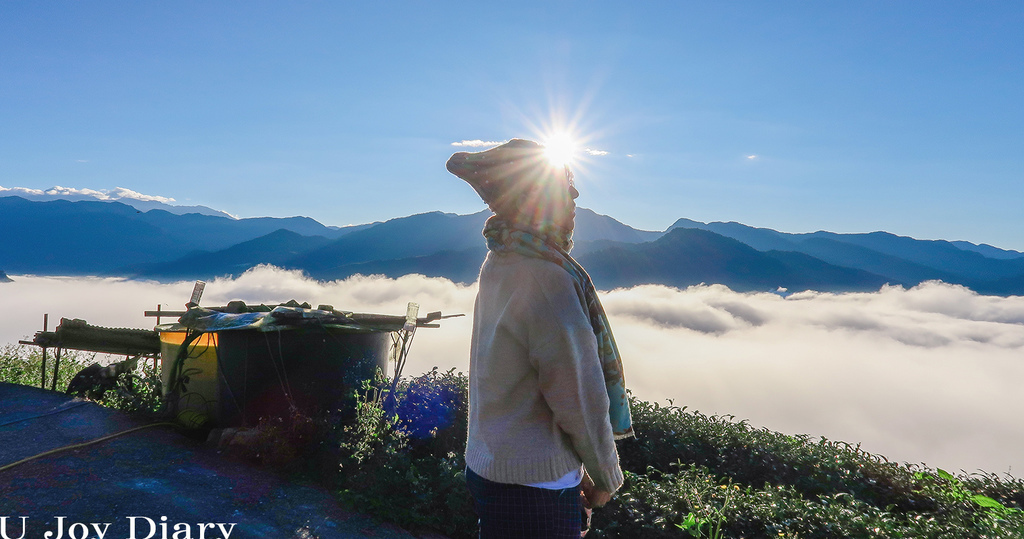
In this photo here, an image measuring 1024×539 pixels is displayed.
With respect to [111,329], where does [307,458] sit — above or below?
below

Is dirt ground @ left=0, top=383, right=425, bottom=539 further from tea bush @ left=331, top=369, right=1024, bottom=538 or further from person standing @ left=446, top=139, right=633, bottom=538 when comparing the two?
person standing @ left=446, top=139, right=633, bottom=538

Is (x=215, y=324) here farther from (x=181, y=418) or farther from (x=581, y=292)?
(x=581, y=292)

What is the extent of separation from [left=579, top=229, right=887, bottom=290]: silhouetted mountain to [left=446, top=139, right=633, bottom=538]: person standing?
7322 cm

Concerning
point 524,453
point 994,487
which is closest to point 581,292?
point 524,453

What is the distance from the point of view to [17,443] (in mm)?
6848

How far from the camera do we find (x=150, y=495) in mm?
5262

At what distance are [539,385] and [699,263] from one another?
8461 centimetres

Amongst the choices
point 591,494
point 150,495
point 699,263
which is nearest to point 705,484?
point 591,494

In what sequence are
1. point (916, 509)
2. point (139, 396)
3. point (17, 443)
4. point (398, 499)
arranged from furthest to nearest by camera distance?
point (139, 396)
point (17, 443)
point (916, 509)
point (398, 499)

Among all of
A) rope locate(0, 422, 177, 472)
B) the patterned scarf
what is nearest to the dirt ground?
rope locate(0, 422, 177, 472)

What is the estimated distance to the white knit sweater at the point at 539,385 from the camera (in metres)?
1.83

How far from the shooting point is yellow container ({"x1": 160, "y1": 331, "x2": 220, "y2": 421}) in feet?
24.6

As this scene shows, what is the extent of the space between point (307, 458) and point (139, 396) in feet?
12.5

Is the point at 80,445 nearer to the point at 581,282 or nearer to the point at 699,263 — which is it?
the point at 581,282
